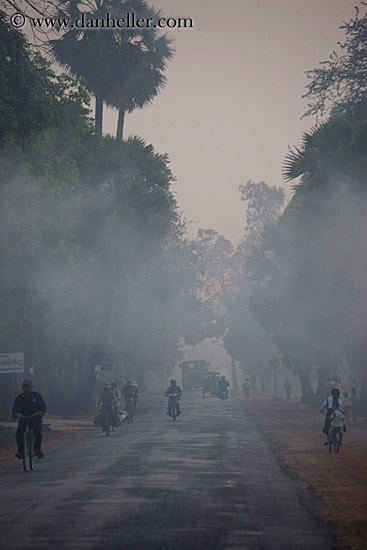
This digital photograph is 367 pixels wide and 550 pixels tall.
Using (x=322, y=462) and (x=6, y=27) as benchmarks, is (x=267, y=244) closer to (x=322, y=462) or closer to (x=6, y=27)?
(x=6, y=27)

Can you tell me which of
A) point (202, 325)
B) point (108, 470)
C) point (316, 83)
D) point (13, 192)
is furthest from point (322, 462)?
point (202, 325)

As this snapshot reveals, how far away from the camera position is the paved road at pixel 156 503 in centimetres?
798

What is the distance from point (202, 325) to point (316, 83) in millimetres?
59339

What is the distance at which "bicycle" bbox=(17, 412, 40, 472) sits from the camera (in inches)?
581

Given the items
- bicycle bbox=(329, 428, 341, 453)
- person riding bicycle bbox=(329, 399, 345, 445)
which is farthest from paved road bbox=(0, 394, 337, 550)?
person riding bicycle bbox=(329, 399, 345, 445)

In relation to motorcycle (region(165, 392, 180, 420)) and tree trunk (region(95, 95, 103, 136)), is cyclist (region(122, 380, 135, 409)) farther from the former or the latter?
tree trunk (region(95, 95, 103, 136))

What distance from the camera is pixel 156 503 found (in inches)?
403

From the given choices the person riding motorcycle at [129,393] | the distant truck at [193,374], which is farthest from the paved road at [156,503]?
the distant truck at [193,374]

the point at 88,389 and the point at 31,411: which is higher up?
the point at 88,389

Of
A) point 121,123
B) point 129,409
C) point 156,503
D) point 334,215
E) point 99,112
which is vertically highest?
point 121,123

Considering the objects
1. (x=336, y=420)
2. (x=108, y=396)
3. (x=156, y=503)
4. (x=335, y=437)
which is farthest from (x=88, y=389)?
(x=156, y=503)

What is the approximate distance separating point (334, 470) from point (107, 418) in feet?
36.7

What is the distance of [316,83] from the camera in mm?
36906

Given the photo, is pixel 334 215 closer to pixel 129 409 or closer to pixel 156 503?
pixel 129 409
